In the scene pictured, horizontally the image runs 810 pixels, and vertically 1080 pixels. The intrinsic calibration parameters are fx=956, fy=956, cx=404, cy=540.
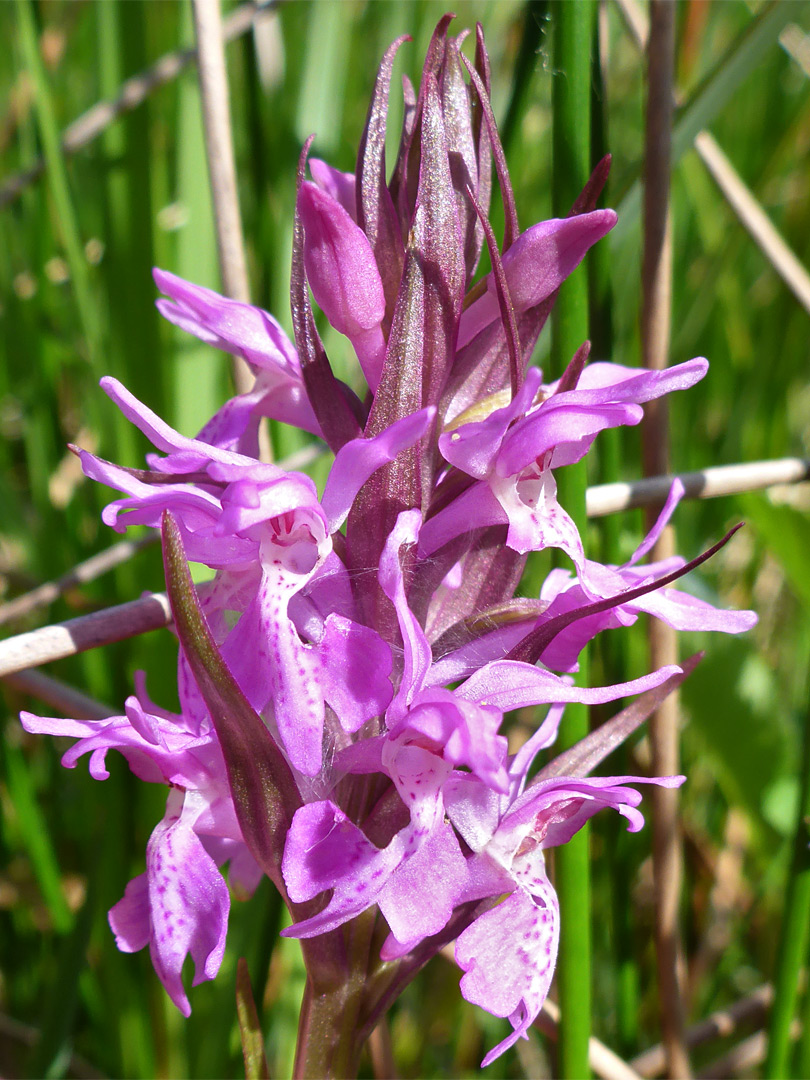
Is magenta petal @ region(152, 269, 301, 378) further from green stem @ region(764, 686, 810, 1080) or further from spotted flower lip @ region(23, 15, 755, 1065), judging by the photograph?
green stem @ region(764, 686, 810, 1080)

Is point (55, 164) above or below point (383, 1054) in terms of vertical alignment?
above

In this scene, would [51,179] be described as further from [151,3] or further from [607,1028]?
[607,1028]

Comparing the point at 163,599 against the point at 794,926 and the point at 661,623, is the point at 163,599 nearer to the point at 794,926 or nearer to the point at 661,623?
the point at 661,623

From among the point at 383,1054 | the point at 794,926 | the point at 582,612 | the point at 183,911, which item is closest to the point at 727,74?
the point at 582,612

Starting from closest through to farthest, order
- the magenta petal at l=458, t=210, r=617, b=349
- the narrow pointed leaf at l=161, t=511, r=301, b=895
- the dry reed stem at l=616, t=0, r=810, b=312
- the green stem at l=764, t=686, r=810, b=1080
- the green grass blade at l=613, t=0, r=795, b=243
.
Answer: the narrow pointed leaf at l=161, t=511, r=301, b=895 < the magenta petal at l=458, t=210, r=617, b=349 < the green stem at l=764, t=686, r=810, b=1080 < the green grass blade at l=613, t=0, r=795, b=243 < the dry reed stem at l=616, t=0, r=810, b=312

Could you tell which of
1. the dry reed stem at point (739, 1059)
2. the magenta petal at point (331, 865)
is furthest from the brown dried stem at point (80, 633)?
the dry reed stem at point (739, 1059)

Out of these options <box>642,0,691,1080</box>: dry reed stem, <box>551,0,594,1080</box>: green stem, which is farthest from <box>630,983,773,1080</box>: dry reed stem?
<box>551,0,594,1080</box>: green stem
